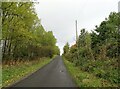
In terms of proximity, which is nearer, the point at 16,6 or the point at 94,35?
the point at 16,6

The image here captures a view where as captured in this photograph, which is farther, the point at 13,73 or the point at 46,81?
the point at 13,73

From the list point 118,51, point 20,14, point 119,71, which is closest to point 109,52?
point 118,51

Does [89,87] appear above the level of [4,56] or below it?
below

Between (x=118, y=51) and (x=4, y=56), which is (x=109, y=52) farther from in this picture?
(x=4, y=56)

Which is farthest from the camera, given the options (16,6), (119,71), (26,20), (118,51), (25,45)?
(25,45)

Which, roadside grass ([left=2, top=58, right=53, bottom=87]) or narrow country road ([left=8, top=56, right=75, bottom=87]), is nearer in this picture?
narrow country road ([left=8, top=56, right=75, bottom=87])

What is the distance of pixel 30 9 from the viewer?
1264 inches

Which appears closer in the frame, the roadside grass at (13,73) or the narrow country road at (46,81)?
the narrow country road at (46,81)

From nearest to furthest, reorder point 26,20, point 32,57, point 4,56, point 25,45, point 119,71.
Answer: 1. point 119,71
2. point 26,20
3. point 4,56
4. point 25,45
5. point 32,57

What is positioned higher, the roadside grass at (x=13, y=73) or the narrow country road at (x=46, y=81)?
the roadside grass at (x=13, y=73)

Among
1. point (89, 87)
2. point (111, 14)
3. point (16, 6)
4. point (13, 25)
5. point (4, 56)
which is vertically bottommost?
point (89, 87)

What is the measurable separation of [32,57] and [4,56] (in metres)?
17.7

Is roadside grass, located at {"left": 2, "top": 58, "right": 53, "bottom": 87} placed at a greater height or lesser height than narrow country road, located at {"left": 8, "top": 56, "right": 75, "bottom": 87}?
greater

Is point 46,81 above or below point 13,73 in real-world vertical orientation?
below
